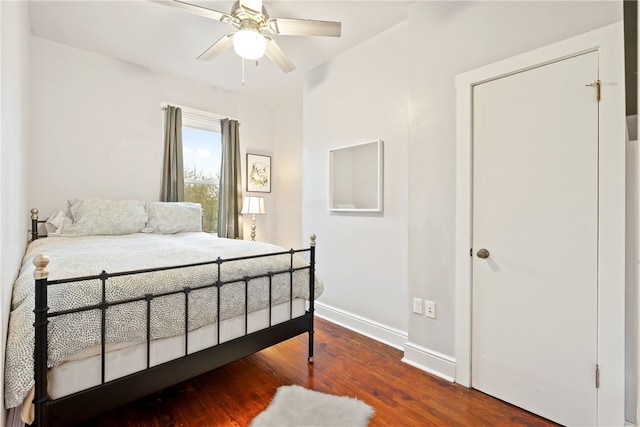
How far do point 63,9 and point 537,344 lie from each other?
13.6 ft

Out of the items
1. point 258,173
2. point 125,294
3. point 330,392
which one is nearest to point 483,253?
point 330,392

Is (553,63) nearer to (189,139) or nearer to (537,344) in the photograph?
(537,344)

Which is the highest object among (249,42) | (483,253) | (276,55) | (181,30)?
(181,30)

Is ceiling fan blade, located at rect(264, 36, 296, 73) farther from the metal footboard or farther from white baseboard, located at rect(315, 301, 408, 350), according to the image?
white baseboard, located at rect(315, 301, 408, 350)

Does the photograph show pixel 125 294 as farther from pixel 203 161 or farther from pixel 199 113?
pixel 199 113

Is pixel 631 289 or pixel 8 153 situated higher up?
pixel 8 153

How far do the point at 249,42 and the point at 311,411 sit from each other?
7.24ft

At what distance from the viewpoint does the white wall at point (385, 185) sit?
8.53 feet

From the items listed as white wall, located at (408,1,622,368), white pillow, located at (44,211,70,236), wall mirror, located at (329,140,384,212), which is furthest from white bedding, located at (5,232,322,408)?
wall mirror, located at (329,140,384,212)

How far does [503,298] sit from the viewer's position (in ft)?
6.19

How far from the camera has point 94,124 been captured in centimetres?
323

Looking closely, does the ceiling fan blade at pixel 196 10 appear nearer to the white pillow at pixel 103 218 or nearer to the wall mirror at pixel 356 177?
the wall mirror at pixel 356 177

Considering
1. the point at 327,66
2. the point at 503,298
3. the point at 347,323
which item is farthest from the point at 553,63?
the point at 347,323

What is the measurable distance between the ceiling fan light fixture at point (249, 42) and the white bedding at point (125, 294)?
1290 millimetres
